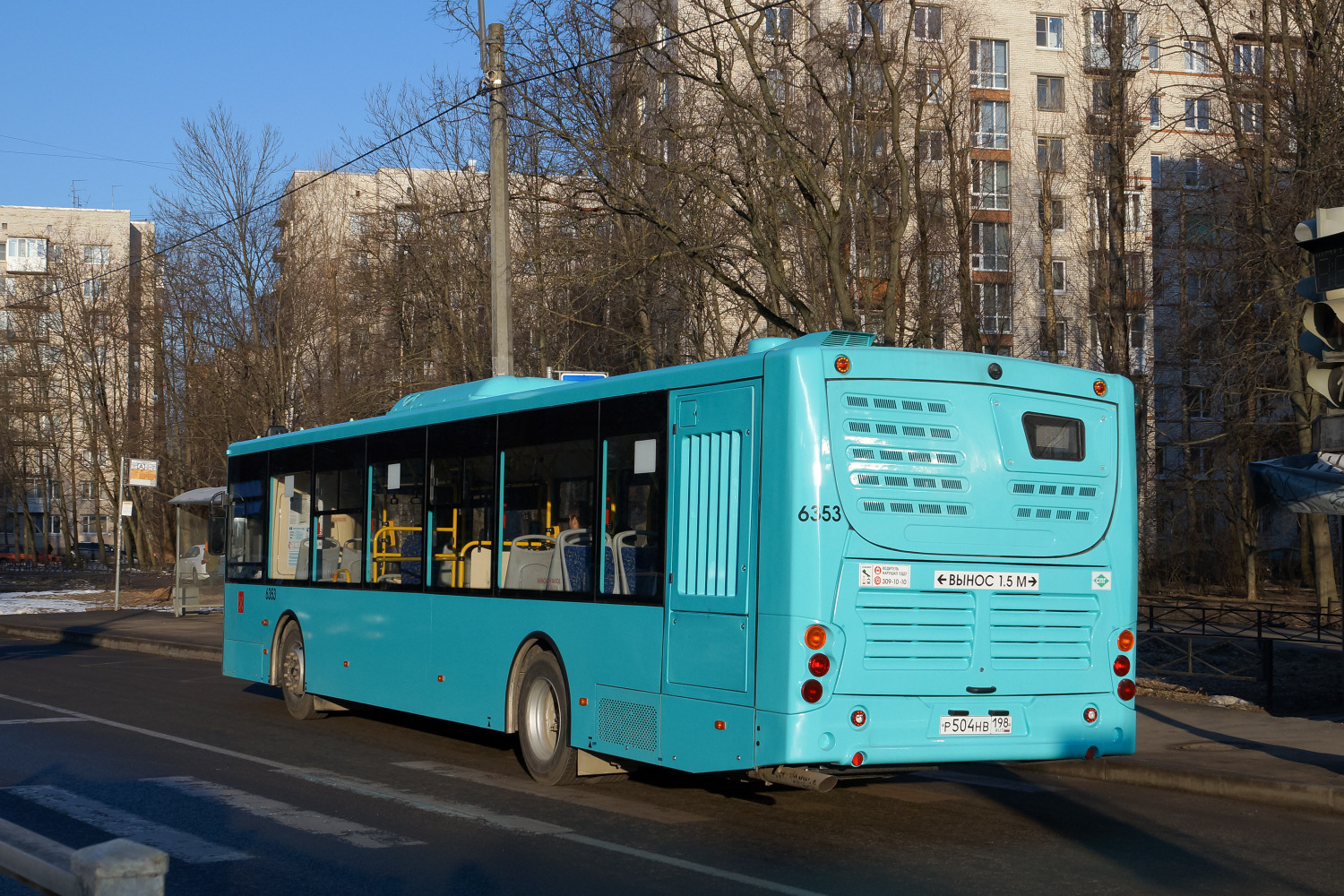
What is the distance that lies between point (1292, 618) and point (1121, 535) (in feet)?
54.7

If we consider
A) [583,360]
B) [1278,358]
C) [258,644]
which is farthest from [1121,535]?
[583,360]

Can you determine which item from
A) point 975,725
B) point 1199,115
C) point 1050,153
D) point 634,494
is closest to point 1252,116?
point 1199,115

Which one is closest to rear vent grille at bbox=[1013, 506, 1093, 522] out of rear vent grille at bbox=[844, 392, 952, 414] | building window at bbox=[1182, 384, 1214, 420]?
rear vent grille at bbox=[844, 392, 952, 414]

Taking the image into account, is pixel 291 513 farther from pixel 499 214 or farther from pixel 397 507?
pixel 499 214

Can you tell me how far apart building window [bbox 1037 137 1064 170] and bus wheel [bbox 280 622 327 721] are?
3031cm

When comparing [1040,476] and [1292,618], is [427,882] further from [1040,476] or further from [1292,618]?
[1292,618]

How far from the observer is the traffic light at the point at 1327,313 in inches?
360

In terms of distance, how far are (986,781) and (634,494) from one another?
3.99m

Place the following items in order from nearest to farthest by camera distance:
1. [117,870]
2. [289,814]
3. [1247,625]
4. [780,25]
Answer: [117,870], [289,814], [1247,625], [780,25]

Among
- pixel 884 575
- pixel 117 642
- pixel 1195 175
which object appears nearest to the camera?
pixel 884 575

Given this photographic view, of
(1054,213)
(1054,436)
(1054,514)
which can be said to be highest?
(1054,213)

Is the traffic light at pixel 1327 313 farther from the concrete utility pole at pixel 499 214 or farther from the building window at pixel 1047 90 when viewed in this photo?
the building window at pixel 1047 90

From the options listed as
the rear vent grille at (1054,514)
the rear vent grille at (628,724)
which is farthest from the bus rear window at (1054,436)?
the rear vent grille at (628,724)

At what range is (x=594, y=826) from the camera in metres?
8.50
